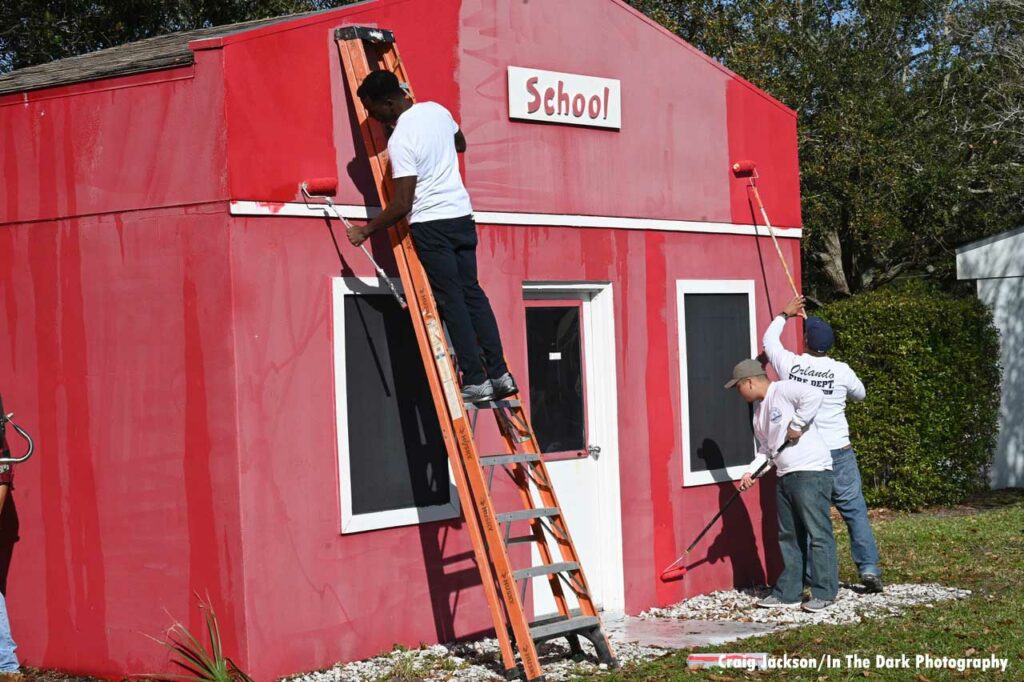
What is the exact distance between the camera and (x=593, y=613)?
307 inches

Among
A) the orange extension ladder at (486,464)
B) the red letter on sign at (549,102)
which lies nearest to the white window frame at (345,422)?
the orange extension ladder at (486,464)

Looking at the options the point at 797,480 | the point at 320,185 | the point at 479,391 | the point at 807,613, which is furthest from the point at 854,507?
the point at 320,185

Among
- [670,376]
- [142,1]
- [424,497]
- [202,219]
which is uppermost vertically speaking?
[142,1]

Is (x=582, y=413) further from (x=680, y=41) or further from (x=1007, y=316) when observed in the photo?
(x=1007, y=316)

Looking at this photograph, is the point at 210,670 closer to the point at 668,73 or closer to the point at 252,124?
the point at 252,124

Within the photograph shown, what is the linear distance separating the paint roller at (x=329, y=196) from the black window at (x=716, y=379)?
3036mm

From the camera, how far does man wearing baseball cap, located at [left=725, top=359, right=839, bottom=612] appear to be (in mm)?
9703

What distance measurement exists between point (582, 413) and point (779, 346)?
5.62 feet

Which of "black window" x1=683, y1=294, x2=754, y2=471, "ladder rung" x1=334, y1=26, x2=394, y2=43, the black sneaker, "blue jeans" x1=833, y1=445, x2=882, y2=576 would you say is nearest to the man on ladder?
"ladder rung" x1=334, y1=26, x2=394, y2=43

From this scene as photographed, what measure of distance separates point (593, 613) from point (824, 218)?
46.8 feet

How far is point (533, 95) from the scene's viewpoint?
938 cm

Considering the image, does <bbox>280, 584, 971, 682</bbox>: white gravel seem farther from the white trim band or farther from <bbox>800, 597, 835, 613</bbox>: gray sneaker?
the white trim band

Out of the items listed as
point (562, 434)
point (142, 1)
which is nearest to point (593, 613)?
point (562, 434)

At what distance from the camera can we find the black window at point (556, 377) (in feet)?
30.9
